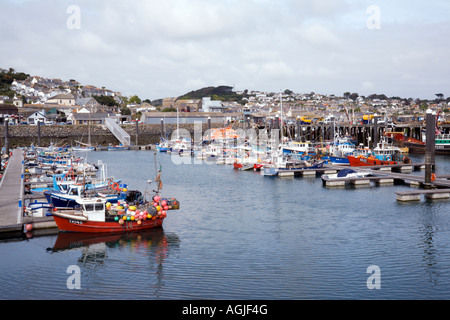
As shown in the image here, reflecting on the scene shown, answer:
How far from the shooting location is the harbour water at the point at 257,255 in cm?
1662

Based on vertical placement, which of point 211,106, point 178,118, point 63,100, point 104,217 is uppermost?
point 63,100

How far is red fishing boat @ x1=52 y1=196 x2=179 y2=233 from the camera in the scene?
23125 mm

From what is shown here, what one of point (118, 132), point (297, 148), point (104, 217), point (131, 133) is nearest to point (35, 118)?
point (118, 132)

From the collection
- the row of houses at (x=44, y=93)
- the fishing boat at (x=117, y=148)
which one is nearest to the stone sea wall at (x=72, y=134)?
the fishing boat at (x=117, y=148)

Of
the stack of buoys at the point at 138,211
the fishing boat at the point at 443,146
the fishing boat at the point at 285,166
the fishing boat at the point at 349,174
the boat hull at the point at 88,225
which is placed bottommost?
the boat hull at the point at 88,225

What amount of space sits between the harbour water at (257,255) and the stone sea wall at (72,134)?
207 feet

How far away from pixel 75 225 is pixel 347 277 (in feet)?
43.8

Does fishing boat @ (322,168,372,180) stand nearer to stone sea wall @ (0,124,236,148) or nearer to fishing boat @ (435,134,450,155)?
fishing boat @ (435,134,450,155)

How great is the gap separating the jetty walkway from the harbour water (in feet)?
4.40

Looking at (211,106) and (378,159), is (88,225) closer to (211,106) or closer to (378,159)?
(378,159)

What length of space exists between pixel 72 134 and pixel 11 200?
66035 millimetres

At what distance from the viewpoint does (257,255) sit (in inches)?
802

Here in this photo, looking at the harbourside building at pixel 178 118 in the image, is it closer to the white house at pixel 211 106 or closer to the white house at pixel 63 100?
the white house at pixel 211 106
